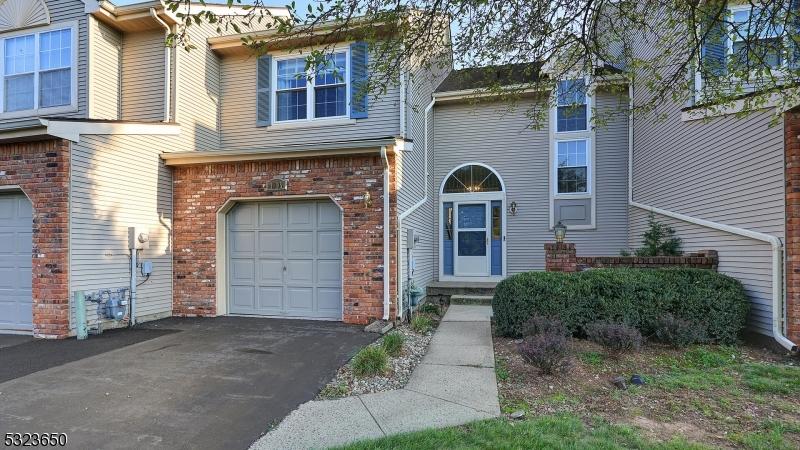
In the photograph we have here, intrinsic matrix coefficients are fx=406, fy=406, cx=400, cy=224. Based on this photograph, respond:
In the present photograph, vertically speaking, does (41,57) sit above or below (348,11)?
above

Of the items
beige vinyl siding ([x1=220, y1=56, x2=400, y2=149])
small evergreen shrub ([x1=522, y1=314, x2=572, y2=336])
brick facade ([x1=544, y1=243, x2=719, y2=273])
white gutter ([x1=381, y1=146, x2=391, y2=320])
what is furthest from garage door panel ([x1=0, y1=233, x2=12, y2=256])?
brick facade ([x1=544, y1=243, x2=719, y2=273])

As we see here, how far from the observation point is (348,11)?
4.20m

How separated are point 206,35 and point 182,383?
25.1ft

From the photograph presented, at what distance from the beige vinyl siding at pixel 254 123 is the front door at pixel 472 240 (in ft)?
10.6

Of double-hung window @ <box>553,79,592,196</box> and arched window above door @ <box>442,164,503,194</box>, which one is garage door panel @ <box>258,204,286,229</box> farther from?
double-hung window @ <box>553,79,592,196</box>

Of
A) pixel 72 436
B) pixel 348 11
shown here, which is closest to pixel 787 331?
→ pixel 348 11

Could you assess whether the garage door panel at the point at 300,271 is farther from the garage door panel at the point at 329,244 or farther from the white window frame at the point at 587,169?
the white window frame at the point at 587,169

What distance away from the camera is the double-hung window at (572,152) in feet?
31.8

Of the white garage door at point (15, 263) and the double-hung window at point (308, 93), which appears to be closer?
the white garage door at point (15, 263)

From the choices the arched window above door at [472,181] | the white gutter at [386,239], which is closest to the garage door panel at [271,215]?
the white gutter at [386,239]

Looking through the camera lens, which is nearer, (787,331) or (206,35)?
(787,331)

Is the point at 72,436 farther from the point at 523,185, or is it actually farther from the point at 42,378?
the point at 523,185

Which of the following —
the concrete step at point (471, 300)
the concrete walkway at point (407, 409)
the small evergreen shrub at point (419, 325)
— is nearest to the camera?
the concrete walkway at point (407, 409)

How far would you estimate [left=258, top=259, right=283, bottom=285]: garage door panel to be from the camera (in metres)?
7.56
